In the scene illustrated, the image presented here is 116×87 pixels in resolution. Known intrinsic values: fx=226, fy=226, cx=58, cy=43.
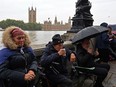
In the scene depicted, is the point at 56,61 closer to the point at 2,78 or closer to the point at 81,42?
the point at 81,42

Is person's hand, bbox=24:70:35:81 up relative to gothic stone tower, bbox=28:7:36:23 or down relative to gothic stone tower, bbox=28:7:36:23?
down

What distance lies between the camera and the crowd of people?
276 centimetres

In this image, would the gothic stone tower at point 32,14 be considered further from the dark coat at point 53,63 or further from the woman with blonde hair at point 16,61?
the woman with blonde hair at point 16,61

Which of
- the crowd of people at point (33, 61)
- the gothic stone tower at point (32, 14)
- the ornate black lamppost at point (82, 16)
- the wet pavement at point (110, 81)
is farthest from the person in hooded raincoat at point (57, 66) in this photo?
the gothic stone tower at point (32, 14)

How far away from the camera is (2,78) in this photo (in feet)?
9.02

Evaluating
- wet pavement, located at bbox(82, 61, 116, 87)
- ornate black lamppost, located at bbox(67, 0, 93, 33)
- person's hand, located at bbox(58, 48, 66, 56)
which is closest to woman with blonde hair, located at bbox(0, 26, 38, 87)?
person's hand, located at bbox(58, 48, 66, 56)

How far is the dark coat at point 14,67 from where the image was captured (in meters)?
2.71

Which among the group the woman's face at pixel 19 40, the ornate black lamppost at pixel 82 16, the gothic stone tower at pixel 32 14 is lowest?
the woman's face at pixel 19 40

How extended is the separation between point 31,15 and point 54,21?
19389 millimetres

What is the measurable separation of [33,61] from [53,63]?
0.45 m

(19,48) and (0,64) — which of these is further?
(19,48)

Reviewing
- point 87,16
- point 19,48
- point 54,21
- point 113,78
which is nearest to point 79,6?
point 87,16

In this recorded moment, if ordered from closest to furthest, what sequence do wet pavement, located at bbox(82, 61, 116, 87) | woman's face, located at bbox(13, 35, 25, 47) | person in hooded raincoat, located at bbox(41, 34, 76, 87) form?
woman's face, located at bbox(13, 35, 25, 47), person in hooded raincoat, located at bbox(41, 34, 76, 87), wet pavement, located at bbox(82, 61, 116, 87)

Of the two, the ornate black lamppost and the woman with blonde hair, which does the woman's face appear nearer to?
the woman with blonde hair
